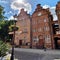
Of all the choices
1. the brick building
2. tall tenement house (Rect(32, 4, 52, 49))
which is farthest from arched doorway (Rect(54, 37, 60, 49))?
tall tenement house (Rect(32, 4, 52, 49))

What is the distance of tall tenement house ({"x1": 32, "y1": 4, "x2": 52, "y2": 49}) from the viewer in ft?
62.8

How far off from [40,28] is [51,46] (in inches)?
113

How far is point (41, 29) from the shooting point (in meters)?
19.7

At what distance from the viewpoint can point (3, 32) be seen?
20.5m

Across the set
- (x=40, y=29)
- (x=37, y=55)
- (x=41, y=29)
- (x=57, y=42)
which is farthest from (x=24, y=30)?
(x=37, y=55)

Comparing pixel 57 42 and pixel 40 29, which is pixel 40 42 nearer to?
pixel 40 29

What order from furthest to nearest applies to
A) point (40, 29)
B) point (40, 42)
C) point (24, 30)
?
point (24, 30)
point (40, 29)
point (40, 42)

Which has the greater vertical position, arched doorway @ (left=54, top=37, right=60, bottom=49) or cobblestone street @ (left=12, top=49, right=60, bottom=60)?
arched doorway @ (left=54, top=37, right=60, bottom=49)

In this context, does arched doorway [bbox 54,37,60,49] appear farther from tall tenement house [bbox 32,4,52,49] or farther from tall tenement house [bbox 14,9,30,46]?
tall tenement house [bbox 14,9,30,46]

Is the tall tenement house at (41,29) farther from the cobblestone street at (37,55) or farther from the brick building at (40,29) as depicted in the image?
the cobblestone street at (37,55)

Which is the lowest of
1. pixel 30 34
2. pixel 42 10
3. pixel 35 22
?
pixel 30 34

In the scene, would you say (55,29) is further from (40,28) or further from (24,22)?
(24,22)

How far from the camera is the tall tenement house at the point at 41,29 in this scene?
19.1 meters


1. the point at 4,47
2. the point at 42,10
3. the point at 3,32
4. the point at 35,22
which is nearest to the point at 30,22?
the point at 35,22
